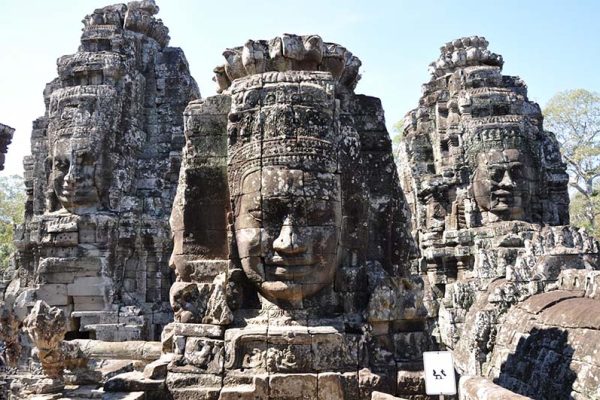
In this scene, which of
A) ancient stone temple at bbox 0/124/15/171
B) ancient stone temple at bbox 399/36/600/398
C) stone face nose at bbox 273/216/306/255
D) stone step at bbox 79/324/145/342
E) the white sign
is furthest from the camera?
stone step at bbox 79/324/145/342

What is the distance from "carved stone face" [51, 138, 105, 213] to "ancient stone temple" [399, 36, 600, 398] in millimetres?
7024

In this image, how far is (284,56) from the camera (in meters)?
6.14

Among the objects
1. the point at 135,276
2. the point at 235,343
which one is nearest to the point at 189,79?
the point at 135,276

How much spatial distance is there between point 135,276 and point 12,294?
102 inches

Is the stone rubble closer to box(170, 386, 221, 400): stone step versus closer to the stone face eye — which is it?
box(170, 386, 221, 400): stone step

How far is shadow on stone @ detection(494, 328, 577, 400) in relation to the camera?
5457 millimetres

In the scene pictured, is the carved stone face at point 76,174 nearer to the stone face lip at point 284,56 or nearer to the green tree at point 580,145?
the stone face lip at point 284,56

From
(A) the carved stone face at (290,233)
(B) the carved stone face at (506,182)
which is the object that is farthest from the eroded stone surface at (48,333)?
(B) the carved stone face at (506,182)

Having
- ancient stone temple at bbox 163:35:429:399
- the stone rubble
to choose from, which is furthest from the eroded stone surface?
ancient stone temple at bbox 163:35:429:399

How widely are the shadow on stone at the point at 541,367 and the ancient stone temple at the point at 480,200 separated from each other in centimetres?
130

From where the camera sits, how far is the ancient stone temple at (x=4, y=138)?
7.95 metres

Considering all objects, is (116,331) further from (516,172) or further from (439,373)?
(516,172)

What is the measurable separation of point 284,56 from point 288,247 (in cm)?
217

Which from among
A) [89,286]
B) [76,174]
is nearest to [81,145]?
[76,174]
